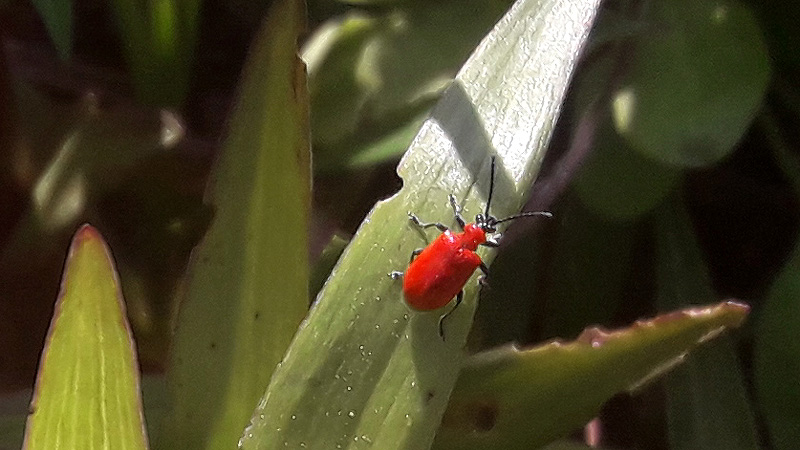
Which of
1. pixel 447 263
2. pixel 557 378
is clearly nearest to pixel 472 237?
pixel 447 263

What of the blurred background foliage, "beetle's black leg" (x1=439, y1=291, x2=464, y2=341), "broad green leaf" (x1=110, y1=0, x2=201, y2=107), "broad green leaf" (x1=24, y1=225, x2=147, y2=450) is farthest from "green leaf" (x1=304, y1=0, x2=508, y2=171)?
"broad green leaf" (x1=24, y1=225, x2=147, y2=450)

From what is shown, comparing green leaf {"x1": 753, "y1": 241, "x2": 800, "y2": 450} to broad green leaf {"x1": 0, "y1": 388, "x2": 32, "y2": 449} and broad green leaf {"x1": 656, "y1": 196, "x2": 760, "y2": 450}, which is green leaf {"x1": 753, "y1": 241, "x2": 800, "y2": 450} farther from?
broad green leaf {"x1": 0, "y1": 388, "x2": 32, "y2": 449}

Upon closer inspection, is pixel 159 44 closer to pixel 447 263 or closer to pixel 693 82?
pixel 447 263

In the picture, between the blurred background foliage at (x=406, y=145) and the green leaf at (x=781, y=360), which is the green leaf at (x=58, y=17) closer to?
the blurred background foliage at (x=406, y=145)

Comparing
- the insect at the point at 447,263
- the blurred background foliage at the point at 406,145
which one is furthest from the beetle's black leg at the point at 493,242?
the blurred background foliage at the point at 406,145

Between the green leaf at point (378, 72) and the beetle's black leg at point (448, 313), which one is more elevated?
the green leaf at point (378, 72)

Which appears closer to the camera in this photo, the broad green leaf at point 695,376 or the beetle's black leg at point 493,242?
the beetle's black leg at point 493,242

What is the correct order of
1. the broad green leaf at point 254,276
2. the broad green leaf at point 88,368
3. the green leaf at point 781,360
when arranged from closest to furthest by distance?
the broad green leaf at point 88,368 < the broad green leaf at point 254,276 < the green leaf at point 781,360
